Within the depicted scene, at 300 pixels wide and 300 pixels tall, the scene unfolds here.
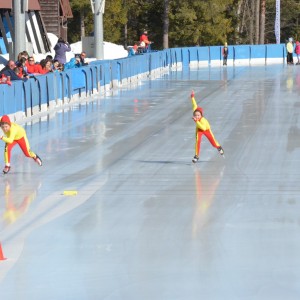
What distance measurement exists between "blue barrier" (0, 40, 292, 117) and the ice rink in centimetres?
81

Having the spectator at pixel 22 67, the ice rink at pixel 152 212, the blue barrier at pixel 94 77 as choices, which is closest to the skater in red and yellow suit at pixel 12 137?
the ice rink at pixel 152 212

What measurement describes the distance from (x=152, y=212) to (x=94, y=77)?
2209 cm

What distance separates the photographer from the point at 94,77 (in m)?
35.2

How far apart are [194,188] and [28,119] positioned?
11.5 metres

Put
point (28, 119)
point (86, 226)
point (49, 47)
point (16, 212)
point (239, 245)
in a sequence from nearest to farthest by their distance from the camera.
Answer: point (239, 245), point (86, 226), point (16, 212), point (28, 119), point (49, 47)

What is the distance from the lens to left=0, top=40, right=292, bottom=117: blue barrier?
2595cm

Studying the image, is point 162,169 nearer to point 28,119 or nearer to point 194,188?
point 194,188

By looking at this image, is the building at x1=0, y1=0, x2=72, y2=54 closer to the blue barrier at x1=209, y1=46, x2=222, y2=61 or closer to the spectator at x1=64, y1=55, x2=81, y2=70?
the spectator at x1=64, y1=55, x2=81, y2=70

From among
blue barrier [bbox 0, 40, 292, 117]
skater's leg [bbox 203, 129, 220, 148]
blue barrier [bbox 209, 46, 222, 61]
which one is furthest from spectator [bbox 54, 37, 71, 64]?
blue barrier [bbox 209, 46, 222, 61]

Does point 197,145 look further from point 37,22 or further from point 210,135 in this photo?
point 37,22

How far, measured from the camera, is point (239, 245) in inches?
444

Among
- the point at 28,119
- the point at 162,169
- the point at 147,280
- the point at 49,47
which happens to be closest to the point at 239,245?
the point at 147,280

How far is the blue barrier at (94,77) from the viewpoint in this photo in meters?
26.0

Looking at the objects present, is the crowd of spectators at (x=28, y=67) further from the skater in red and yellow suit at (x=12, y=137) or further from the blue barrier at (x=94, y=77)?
the skater in red and yellow suit at (x=12, y=137)
